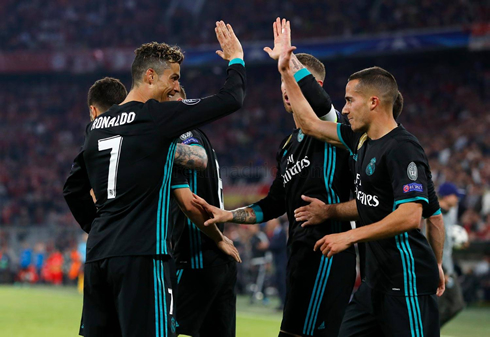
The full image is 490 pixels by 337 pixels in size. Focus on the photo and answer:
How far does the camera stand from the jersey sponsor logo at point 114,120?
4.33 m

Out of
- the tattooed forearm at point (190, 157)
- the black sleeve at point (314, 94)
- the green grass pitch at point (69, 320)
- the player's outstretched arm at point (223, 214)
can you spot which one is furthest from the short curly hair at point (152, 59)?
the green grass pitch at point (69, 320)

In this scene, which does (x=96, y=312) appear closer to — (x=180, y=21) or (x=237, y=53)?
(x=237, y=53)

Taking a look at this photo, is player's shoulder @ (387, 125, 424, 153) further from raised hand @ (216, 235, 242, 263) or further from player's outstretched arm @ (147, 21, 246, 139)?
raised hand @ (216, 235, 242, 263)

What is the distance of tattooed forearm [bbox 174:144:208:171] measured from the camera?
16.1 feet

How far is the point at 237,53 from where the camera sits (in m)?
4.73

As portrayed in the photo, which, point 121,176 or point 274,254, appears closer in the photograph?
point 121,176

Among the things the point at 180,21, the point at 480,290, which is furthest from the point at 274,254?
the point at 180,21

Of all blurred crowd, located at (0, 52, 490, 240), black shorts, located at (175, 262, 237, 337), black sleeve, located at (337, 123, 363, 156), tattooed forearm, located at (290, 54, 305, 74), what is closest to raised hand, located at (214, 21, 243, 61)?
tattooed forearm, located at (290, 54, 305, 74)

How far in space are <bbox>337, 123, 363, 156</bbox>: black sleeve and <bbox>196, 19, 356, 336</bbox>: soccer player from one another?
A: 0.28m

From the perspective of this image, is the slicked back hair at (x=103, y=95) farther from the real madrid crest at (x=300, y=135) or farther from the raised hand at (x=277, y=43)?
the real madrid crest at (x=300, y=135)

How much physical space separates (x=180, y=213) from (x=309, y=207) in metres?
1.13

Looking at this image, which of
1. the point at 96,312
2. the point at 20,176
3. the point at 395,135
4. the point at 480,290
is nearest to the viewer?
the point at 96,312

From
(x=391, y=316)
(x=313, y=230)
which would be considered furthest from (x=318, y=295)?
(x=391, y=316)

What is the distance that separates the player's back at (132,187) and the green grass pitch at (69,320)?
681 cm
